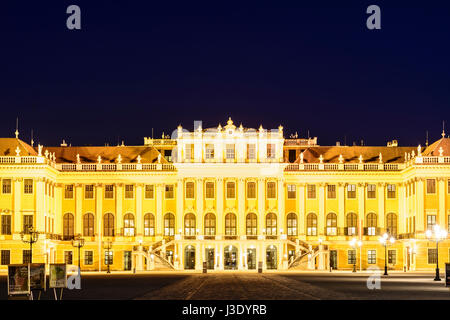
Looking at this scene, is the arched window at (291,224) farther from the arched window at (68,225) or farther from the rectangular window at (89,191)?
the arched window at (68,225)

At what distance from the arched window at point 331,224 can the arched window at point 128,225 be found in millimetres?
19588

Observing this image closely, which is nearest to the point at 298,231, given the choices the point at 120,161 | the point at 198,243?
the point at 198,243

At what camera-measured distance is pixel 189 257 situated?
3917 inches

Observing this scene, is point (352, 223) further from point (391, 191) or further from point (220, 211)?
point (220, 211)

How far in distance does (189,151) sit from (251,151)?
609cm

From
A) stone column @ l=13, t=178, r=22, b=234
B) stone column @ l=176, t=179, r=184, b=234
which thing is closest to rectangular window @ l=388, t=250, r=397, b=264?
stone column @ l=176, t=179, r=184, b=234

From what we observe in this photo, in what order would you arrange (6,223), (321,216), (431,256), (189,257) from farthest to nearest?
(321,216), (189,257), (6,223), (431,256)

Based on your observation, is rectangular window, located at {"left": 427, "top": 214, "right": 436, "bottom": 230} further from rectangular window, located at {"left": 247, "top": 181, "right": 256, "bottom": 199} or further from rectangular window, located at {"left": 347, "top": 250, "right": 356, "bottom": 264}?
rectangular window, located at {"left": 247, "top": 181, "right": 256, "bottom": 199}

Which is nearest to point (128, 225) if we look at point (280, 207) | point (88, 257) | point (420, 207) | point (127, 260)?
point (127, 260)

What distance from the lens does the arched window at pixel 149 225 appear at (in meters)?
103

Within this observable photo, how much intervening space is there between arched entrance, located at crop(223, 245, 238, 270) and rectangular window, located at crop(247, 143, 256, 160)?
8.95 m

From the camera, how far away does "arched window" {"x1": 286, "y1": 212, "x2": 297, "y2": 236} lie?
4028 inches

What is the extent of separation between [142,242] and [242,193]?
1096cm

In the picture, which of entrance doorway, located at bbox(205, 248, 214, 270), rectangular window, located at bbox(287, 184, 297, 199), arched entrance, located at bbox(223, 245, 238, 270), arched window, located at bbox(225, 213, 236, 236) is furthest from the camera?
rectangular window, located at bbox(287, 184, 297, 199)
